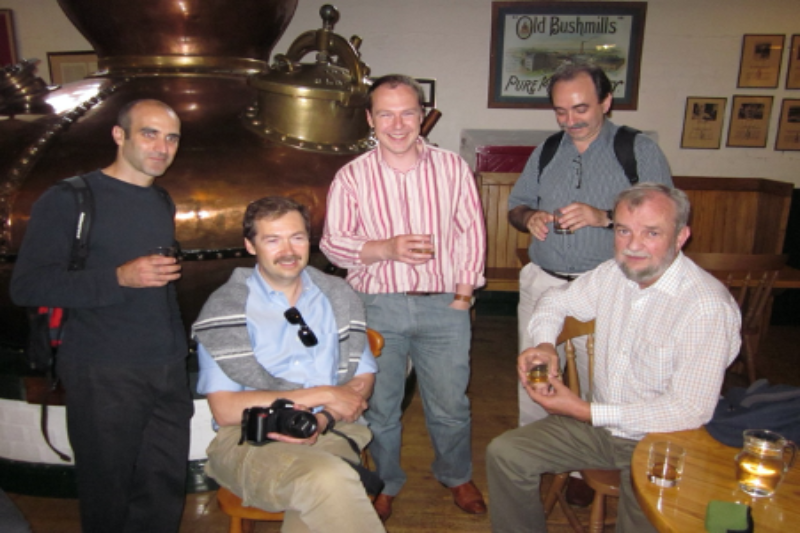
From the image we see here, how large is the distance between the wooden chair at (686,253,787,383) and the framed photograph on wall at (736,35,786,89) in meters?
2.46

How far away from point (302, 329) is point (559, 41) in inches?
176

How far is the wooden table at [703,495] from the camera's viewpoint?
1174 millimetres

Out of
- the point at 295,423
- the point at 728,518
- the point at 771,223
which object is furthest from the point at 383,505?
the point at 771,223

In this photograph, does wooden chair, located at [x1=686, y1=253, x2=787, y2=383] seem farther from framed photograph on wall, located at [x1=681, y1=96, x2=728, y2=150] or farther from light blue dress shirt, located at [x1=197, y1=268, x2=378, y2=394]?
light blue dress shirt, located at [x1=197, y1=268, x2=378, y2=394]

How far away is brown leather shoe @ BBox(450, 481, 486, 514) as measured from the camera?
2.50 meters

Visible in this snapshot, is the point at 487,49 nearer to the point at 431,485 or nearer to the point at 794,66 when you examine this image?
the point at 794,66

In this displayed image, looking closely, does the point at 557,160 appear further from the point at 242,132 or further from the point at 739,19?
the point at 739,19

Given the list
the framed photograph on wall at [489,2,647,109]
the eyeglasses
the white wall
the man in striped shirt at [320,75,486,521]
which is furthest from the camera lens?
the framed photograph on wall at [489,2,647,109]

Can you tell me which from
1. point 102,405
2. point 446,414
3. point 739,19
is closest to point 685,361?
point 446,414

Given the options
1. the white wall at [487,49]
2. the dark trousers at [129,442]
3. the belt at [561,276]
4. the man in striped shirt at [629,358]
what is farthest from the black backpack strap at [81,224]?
the white wall at [487,49]

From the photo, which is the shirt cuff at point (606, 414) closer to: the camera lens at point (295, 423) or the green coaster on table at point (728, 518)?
the green coaster on table at point (728, 518)

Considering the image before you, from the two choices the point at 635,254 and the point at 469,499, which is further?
the point at 469,499

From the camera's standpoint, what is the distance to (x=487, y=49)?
5367 mm

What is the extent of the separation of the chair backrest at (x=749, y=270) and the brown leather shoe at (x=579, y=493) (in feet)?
4.98
